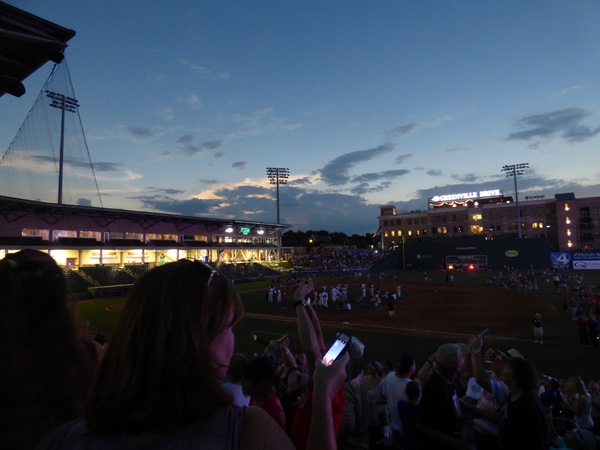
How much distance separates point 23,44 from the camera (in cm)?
477

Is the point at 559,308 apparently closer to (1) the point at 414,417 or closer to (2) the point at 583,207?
(1) the point at 414,417

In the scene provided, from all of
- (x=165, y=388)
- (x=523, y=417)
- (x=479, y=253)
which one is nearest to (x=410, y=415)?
(x=523, y=417)

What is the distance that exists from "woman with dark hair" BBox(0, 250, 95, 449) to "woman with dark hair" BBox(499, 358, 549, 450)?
3.73m

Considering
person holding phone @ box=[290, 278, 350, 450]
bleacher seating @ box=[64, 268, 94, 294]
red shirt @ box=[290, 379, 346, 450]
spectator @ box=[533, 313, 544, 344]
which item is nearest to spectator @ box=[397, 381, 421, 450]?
person holding phone @ box=[290, 278, 350, 450]

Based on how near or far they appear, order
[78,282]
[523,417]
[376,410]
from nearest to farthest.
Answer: [523,417], [376,410], [78,282]

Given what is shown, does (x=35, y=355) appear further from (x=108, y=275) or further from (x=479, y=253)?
(x=479, y=253)

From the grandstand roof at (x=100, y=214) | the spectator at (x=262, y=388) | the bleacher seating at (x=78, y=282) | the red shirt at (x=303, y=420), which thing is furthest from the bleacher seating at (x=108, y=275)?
the red shirt at (x=303, y=420)

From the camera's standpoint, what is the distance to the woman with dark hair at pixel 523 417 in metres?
3.44

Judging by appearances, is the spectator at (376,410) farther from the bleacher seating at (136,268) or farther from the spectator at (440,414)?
the bleacher seating at (136,268)

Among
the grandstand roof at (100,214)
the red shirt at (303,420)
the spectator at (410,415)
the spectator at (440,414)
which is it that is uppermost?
the grandstand roof at (100,214)

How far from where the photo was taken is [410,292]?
3978 cm

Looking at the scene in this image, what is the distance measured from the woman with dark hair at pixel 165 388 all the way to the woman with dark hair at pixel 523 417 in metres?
3.28

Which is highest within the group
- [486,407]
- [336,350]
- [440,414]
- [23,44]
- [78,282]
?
[23,44]

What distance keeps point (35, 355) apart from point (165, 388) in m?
0.93
